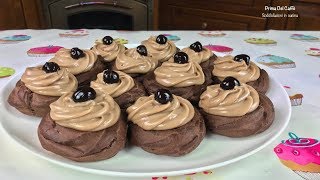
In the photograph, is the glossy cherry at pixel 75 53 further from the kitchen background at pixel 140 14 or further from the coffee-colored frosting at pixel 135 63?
the kitchen background at pixel 140 14

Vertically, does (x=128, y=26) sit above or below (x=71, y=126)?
below

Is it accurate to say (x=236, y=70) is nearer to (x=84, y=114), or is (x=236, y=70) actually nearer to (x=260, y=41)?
(x=84, y=114)

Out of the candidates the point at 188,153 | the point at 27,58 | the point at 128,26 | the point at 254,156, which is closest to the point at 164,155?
the point at 188,153

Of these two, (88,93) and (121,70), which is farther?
(121,70)

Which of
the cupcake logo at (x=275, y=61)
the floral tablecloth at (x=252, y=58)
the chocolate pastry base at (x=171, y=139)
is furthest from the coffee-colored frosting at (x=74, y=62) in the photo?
the cupcake logo at (x=275, y=61)

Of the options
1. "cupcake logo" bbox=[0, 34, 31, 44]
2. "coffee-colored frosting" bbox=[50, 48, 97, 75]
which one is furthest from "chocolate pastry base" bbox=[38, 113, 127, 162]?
"cupcake logo" bbox=[0, 34, 31, 44]

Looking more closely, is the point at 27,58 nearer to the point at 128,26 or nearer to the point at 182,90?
the point at 182,90

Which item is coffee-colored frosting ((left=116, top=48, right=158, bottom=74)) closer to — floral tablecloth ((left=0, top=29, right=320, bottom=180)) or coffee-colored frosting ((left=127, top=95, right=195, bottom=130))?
coffee-colored frosting ((left=127, top=95, right=195, bottom=130))
